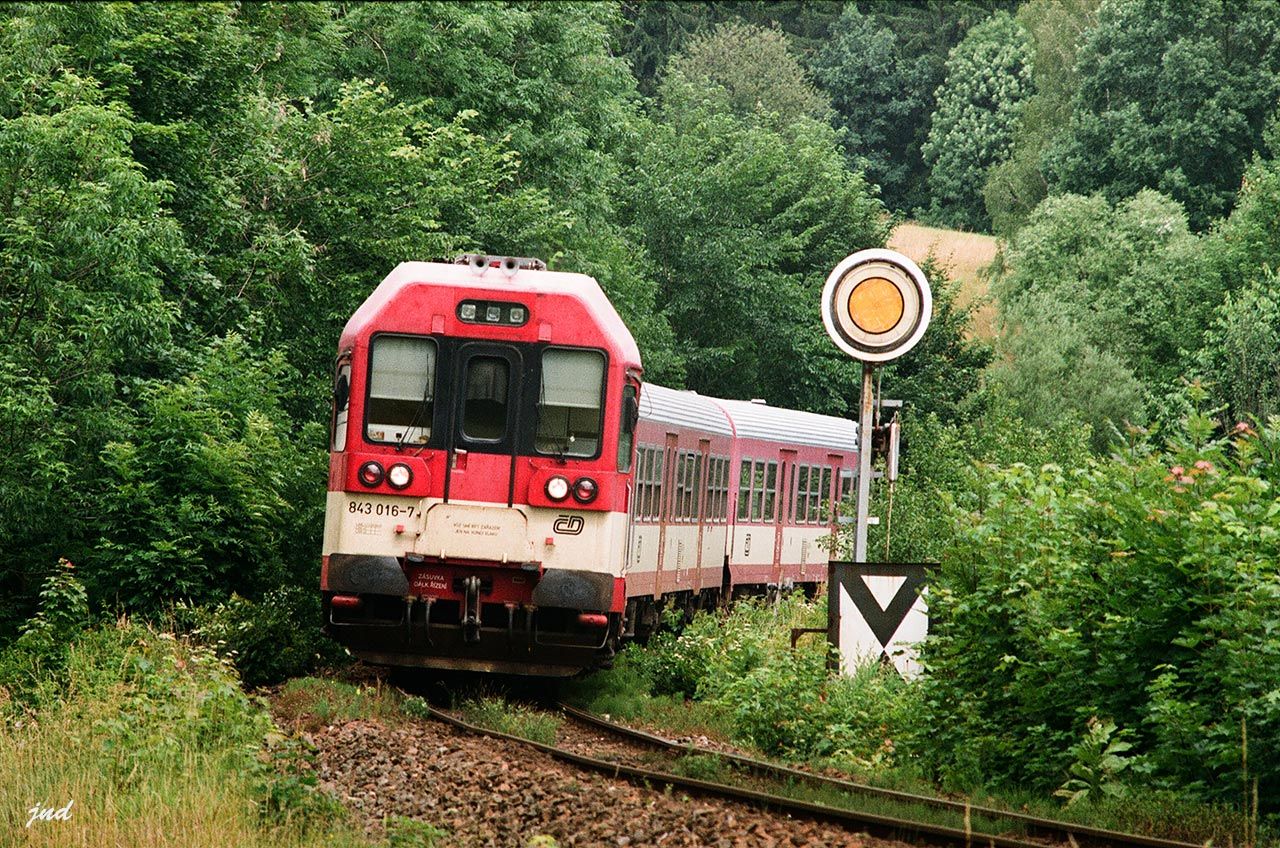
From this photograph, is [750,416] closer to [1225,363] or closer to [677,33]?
[1225,363]

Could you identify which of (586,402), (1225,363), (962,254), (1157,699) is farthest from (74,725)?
(962,254)

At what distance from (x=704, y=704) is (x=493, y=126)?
2019 cm

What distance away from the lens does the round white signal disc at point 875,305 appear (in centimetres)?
Result: 1323

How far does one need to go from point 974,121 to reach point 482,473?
67494 mm

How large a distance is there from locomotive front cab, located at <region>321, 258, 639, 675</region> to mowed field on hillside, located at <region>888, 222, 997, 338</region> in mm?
46685

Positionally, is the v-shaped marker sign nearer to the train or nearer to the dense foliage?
the dense foliage

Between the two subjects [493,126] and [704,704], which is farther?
[493,126]

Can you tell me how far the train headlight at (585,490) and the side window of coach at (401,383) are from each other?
1.37m

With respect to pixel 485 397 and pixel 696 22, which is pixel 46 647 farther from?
pixel 696 22

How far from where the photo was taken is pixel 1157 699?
1018 cm

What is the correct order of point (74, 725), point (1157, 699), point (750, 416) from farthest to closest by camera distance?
point (750, 416) → point (74, 725) → point (1157, 699)

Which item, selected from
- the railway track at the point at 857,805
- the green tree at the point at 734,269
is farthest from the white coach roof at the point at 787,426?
the green tree at the point at 734,269

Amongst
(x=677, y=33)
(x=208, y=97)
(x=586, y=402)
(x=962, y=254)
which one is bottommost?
(x=586, y=402)

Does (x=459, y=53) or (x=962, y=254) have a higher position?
(x=962, y=254)
